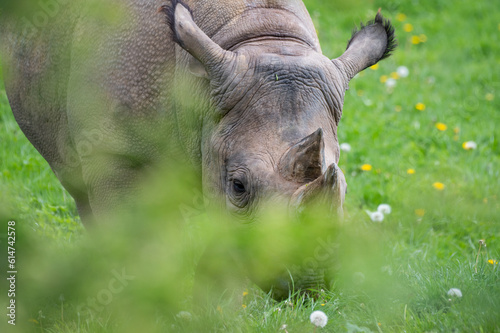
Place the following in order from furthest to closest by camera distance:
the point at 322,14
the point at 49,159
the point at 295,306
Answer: the point at 322,14
the point at 49,159
the point at 295,306

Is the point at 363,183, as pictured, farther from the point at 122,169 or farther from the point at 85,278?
the point at 85,278

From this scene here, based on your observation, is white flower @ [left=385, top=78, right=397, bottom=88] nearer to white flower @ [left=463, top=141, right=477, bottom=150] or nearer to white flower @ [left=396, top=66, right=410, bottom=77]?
white flower @ [left=396, top=66, right=410, bottom=77]

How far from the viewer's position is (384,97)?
334 inches

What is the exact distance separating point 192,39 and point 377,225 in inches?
97.3

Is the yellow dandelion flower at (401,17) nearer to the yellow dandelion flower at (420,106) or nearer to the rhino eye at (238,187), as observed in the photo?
the yellow dandelion flower at (420,106)

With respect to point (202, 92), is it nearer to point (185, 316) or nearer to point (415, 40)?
point (185, 316)

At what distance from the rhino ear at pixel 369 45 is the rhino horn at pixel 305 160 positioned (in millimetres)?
1055

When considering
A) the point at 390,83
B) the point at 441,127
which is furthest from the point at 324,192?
the point at 390,83

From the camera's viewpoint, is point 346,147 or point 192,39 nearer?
point 192,39

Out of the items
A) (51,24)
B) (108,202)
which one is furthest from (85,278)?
(51,24)

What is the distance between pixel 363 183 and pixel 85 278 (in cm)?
507

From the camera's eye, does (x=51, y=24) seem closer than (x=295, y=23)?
No

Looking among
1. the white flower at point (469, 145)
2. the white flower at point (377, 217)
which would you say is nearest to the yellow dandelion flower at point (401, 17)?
the white flower at point (469, 145)

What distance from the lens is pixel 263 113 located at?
144 inches
